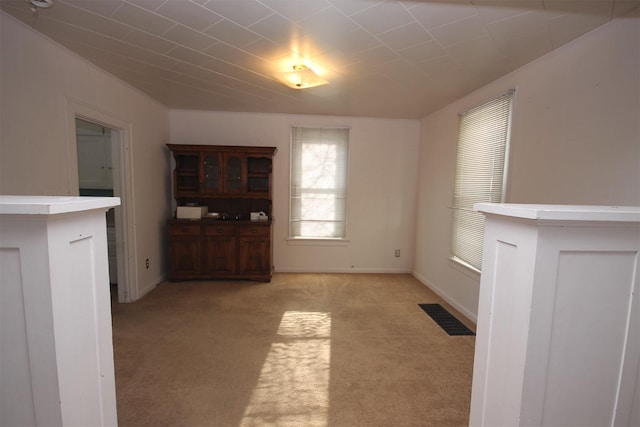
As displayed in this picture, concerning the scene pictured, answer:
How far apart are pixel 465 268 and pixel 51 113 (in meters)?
4.00

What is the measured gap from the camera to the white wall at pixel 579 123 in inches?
63.4

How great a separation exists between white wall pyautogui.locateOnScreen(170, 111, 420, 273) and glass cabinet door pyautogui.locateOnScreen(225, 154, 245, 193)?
466 mm

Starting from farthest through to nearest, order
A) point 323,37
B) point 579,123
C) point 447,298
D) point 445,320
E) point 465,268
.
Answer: point 447,298
point 465,268
point 445,320
point 323,37
point 579,123

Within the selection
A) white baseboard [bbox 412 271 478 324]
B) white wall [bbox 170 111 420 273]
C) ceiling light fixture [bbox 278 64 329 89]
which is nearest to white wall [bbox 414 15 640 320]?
white baseboard [bbox 412 271 478 324]

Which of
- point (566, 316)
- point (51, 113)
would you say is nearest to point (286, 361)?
point (566, 316)

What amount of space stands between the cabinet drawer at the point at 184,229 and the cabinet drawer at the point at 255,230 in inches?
22.6

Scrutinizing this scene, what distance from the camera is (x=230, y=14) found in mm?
1750

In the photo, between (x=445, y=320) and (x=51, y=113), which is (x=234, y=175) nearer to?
(x=51, y=113)

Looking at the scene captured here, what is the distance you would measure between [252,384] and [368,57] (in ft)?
8.57

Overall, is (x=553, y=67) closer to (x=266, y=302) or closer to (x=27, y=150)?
(x=266, y=302)

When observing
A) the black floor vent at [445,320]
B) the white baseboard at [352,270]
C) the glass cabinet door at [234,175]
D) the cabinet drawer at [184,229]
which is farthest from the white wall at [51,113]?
the black floor vent at [445,320]

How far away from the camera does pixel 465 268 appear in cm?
309

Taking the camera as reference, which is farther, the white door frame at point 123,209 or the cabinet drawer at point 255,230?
the cabinet drawer at point 255,230

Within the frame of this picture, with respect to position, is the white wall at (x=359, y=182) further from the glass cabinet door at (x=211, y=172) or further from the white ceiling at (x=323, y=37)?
the white ceiling at (x=323, y=37)
